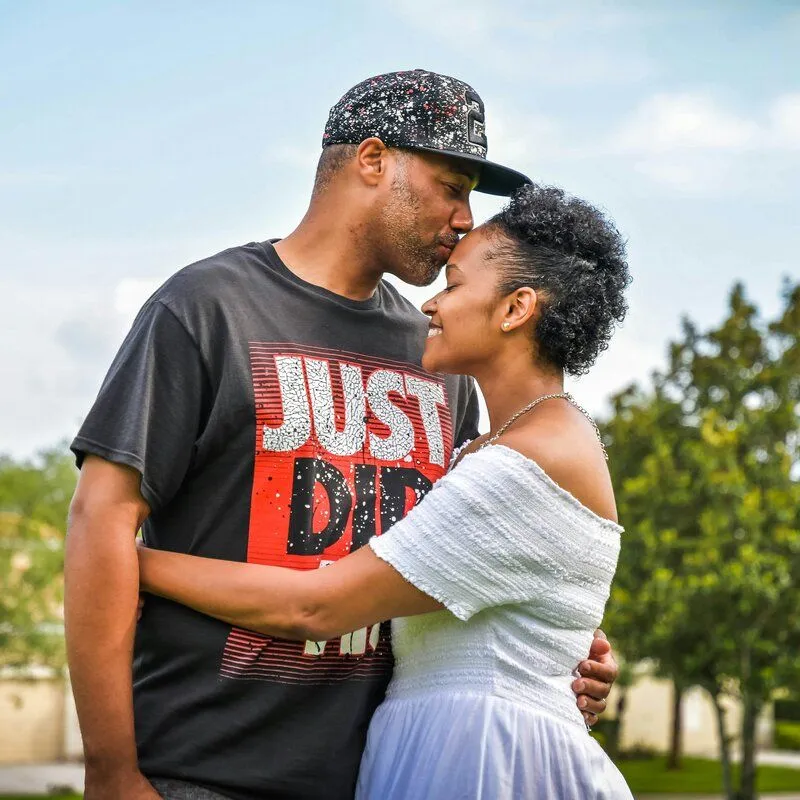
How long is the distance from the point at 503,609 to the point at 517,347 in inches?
25.5

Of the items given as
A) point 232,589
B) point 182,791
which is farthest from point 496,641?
point 182,791

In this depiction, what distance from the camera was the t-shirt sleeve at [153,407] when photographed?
272 centimetres

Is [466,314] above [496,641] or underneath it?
above

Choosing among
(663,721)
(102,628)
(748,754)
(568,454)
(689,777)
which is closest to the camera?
(102,628)

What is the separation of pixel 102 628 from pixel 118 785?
346 mm

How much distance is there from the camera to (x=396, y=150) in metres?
3.22

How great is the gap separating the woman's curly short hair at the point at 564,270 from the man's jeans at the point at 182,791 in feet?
4.25

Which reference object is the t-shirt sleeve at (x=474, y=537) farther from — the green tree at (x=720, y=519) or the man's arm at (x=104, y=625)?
the green tree at (x=720, y=519)

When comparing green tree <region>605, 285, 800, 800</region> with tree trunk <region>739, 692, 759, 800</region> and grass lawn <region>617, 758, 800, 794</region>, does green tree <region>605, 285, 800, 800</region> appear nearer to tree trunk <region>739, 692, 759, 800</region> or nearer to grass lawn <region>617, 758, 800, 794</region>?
tree trunk <region>739, 692, 759, 800</region>

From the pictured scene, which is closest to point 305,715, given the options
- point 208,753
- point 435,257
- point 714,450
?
point 208,753

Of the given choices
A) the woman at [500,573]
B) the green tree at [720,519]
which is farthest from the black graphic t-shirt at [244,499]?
the green tree at [720,519]

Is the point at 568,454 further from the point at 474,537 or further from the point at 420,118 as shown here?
the point at 420,118

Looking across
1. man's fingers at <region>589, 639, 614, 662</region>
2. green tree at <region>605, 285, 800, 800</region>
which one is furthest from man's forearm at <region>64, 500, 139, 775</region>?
green tree at <region>605, 285, 800, 800</region>

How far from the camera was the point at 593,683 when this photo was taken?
300 centimetres
